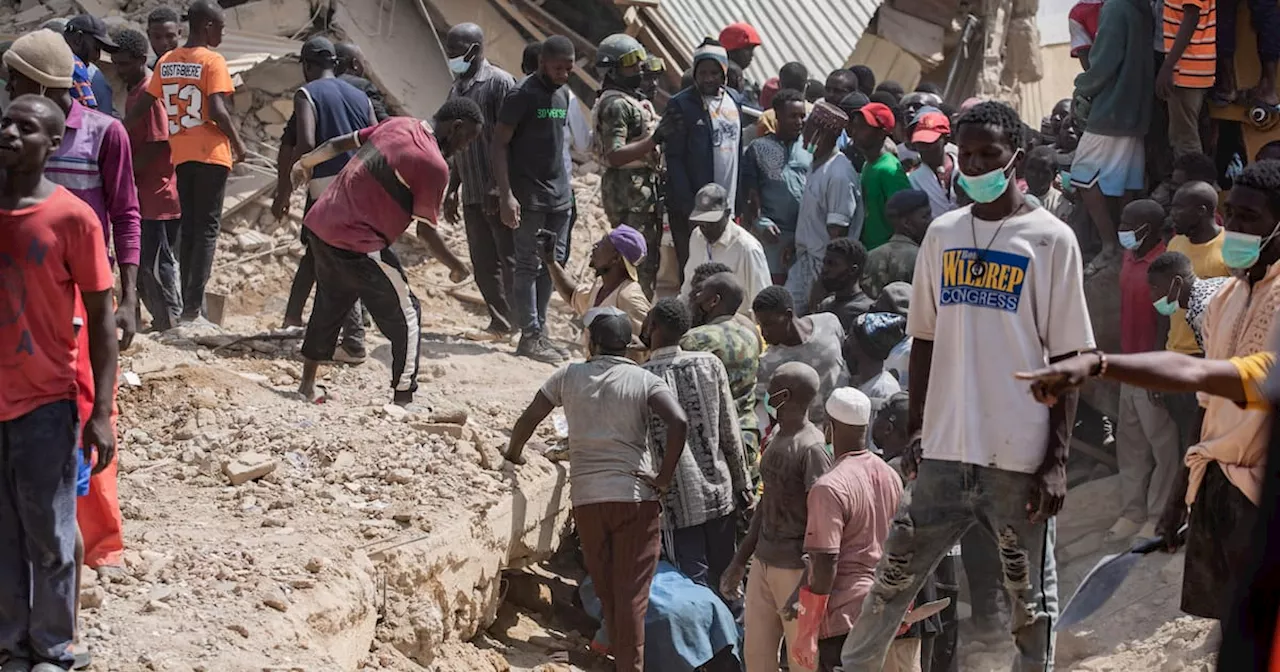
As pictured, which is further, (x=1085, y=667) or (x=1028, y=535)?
(x=1085, y=667)

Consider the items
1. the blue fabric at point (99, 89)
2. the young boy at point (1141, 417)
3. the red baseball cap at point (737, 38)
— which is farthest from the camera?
the red baseball cap at point (737, 38)

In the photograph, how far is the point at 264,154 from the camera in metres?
12.7

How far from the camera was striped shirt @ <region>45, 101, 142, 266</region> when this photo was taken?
6246mm

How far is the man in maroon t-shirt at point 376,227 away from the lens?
8.14m

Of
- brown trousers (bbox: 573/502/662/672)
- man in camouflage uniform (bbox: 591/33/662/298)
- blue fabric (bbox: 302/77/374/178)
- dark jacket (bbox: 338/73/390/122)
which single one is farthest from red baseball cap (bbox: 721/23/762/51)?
brown trousers (bbox: 573/502/662/672)

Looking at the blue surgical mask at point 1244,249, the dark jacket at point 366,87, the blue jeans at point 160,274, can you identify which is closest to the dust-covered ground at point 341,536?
the blue jeans at point 160,274

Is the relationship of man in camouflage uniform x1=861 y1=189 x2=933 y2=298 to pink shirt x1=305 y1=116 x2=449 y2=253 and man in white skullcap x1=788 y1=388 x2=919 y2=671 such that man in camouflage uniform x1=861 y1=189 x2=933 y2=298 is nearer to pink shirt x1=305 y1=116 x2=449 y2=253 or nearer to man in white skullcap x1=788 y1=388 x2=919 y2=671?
man in white skullcap x1=788 y1=388 x2=919 y2=671

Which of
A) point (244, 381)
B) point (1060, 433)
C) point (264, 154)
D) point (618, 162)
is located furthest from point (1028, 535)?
point (264, 154)

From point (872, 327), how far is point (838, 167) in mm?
2222

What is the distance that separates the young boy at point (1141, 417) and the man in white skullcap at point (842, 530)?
273cm

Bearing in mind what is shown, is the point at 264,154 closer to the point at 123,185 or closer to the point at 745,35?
the point at 745,35

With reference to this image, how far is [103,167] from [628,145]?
442 cm

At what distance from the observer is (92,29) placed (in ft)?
30.8

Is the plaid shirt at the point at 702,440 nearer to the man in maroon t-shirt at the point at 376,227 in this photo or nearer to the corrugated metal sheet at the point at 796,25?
the man in maroon t-shirt at the point at 376,227
